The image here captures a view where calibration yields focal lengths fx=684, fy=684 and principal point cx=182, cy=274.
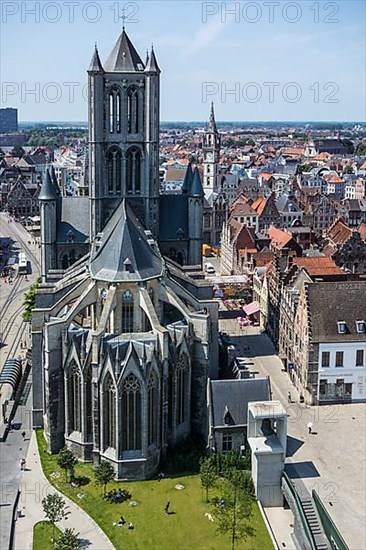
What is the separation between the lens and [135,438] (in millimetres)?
50250

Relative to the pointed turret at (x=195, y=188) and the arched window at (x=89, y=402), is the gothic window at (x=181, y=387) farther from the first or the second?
the pointed turret at (x=195, y=188)

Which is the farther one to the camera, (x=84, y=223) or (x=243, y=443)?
(x=84, y=223)

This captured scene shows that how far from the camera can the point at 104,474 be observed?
47.7 metres

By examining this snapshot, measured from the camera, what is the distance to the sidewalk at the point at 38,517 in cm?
4238

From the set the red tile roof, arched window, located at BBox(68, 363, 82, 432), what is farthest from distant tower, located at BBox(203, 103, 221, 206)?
arched window, located at BBox(68, 363, 82, 432)

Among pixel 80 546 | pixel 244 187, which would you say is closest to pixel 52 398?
pixel 80 546

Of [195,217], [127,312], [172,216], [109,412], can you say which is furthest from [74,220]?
[109,412]

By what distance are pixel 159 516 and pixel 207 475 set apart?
423 cm

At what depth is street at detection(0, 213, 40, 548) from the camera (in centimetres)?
4708

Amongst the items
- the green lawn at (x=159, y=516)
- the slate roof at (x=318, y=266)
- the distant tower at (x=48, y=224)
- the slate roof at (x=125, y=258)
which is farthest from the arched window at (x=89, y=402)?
the slate roof at (x=318, y=266)

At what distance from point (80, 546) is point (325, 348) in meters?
28.2

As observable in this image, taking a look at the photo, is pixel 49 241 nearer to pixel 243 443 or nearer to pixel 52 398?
pixel 52 398

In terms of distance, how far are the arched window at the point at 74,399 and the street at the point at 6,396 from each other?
4.64 meters

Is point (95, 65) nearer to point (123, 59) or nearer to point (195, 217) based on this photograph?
point (123, 59)
